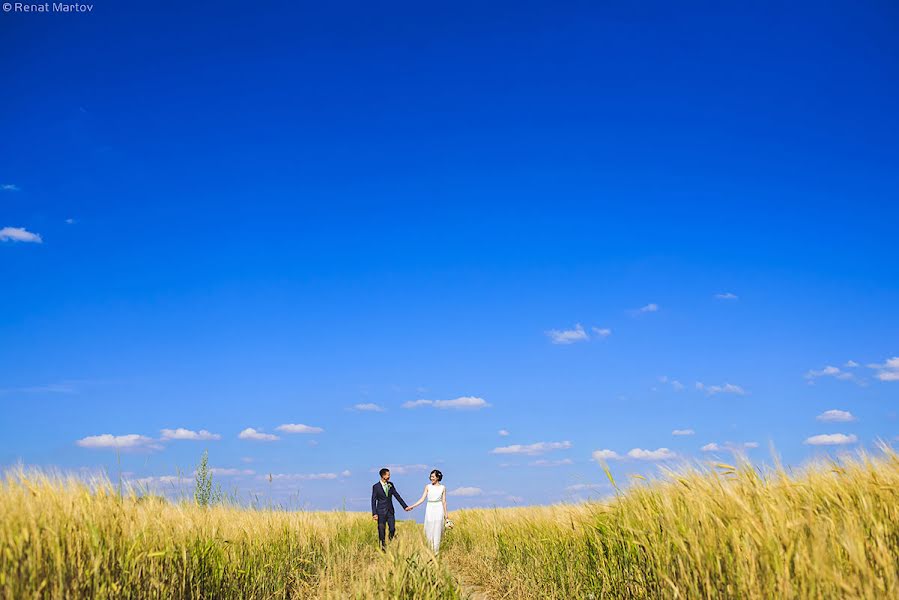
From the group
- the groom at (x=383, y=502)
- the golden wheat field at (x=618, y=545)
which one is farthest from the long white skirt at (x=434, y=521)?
the golden wheat field at (x=618, y=545)

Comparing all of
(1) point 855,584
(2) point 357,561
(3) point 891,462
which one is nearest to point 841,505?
(3) point 891,462

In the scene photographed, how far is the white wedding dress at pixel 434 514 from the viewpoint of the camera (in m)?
13.0

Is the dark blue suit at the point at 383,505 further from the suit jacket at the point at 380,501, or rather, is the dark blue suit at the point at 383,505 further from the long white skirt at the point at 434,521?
the long white skirt at the point at 434,521

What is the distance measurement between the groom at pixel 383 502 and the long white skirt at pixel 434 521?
1.17m

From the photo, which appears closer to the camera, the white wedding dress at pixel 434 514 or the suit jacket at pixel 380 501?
the white wedding dress at pixel 434 514

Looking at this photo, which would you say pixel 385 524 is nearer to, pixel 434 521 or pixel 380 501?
pixel 380 501

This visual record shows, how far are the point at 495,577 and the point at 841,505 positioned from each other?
7150 mm

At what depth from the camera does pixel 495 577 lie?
10.4 meters

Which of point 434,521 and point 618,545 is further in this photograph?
point 434,521

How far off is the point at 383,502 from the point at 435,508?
6.21ft

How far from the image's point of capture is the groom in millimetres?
14344

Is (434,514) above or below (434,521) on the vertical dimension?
above

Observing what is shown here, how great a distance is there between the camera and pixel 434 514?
Answer: 13062 mm

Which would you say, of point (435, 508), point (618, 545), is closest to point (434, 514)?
point (435, 508)
